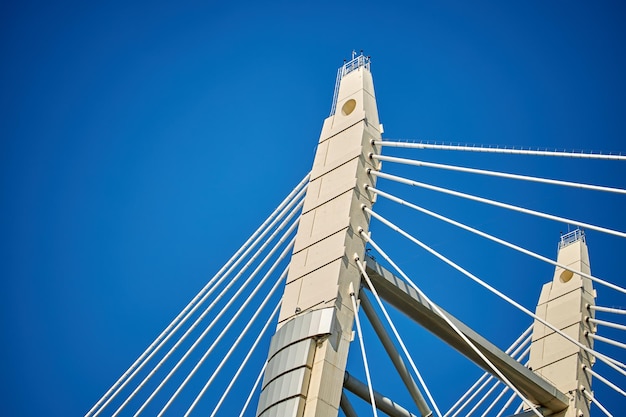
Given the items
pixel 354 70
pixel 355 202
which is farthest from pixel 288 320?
pixel 354 70

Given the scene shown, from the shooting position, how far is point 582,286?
34.9 meters

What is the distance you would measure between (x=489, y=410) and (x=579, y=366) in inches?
128

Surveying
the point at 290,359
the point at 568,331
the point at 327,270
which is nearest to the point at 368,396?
the point at 290,359

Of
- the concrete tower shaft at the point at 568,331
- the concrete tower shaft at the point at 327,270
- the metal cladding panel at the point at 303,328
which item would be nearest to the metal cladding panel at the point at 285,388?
the concrete tower shaft at the point at 327,270

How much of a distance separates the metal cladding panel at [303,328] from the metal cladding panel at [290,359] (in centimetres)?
16

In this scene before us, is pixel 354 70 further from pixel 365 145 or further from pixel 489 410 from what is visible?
pixel 489 410

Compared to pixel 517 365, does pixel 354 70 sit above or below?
above

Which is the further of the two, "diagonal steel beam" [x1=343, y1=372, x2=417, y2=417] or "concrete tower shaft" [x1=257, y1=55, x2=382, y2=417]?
"diagonal steel beam" [x1=343, y1=372, x2=417, y2=417]

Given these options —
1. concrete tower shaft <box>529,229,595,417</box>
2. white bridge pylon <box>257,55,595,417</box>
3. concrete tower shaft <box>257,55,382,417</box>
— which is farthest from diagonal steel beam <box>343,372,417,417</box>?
concrete tower shaft <box>529,229,595,417</box>

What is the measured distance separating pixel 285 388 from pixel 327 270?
11.0ft

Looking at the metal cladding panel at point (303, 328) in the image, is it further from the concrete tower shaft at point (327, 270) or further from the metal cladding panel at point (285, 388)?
the metal cladding panel at point (285, 388)

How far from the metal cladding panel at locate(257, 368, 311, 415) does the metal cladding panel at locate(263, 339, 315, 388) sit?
0.60 ft

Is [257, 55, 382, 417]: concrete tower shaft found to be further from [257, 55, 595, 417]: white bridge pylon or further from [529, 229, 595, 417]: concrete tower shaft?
[529, 229, 595, 417]: concrete tower shaft

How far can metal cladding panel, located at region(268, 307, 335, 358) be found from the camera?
82.9 feet
